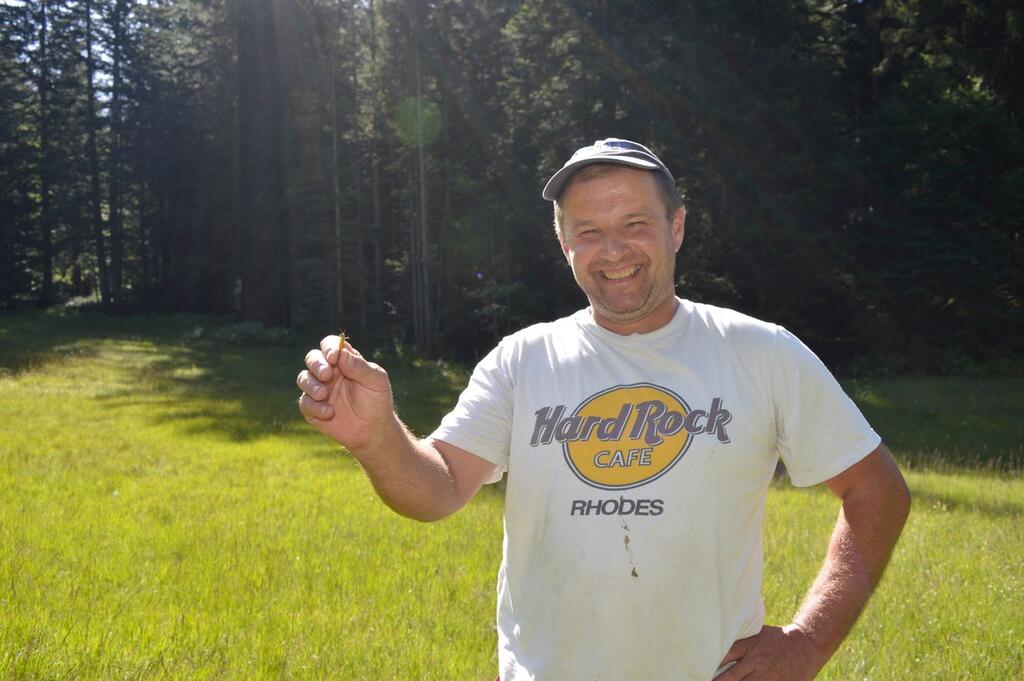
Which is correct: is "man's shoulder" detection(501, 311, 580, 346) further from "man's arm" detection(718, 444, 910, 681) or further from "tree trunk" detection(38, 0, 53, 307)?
"tree trunk" detection(38, 0, 53, 307)

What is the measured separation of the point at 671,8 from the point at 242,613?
28.3 metres

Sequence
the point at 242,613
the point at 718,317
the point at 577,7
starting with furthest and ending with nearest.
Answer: the point at 577,7 → the point at 242,613 → the point at 718,317

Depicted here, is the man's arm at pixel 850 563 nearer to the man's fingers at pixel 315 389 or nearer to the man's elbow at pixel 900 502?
the man's elbow at pixel 900 502

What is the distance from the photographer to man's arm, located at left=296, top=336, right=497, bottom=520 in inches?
95.1

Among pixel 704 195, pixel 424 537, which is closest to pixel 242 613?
pixel 424 537

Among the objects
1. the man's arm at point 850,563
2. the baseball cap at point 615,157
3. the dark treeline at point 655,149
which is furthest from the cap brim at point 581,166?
the dark treeline at point 655,149

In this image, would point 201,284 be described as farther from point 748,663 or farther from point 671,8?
point 748,663

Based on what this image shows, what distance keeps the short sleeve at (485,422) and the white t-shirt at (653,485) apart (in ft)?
0.24

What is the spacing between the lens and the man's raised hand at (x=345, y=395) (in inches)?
94.7

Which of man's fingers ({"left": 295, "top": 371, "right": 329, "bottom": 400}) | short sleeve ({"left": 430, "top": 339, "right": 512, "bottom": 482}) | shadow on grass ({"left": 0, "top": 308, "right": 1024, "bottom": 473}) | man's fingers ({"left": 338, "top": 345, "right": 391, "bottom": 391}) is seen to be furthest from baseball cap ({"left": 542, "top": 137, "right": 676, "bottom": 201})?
shadow on grass ({"left": 0, "top": 308, "right": 1024, "bottom": 473})

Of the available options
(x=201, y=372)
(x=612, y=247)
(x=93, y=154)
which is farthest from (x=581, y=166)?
(x=93, y=154)

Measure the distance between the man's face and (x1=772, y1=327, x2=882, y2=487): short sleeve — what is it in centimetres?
38

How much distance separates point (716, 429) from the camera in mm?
2449

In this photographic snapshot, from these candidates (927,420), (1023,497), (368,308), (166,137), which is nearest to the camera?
(1023,497)
